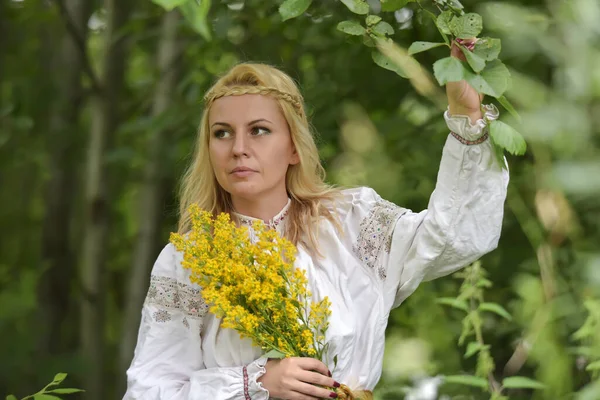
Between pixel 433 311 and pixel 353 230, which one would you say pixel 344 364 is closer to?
pixel 353 230

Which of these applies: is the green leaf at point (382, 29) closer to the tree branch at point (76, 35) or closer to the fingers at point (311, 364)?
the fingers at point (311, 364)

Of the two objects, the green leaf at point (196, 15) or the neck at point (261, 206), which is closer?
the green leaf at point (196, 15)

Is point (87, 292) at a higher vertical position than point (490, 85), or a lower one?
lower

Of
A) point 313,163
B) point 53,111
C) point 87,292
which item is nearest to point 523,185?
point 313,163

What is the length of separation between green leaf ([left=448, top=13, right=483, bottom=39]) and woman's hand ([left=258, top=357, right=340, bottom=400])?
0.67 meters

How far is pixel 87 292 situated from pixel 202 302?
7.47ft

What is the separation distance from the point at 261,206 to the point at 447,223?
42cm

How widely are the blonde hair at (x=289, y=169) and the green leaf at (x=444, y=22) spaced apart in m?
0.46

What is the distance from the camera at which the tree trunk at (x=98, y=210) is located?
3.87 metres

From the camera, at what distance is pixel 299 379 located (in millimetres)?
1640

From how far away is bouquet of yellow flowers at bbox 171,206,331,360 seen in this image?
63.5 inches

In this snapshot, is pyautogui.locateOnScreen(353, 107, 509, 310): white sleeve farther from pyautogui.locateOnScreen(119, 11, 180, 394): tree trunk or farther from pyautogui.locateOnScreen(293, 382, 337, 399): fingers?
pyautogui.locateOnScreen(119, 11, 180, 394): tree trunk

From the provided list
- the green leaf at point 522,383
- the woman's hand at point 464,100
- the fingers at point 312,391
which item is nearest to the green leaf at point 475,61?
the woman's hand at point 464,100

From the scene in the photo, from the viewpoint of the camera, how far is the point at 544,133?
1.16 metres
